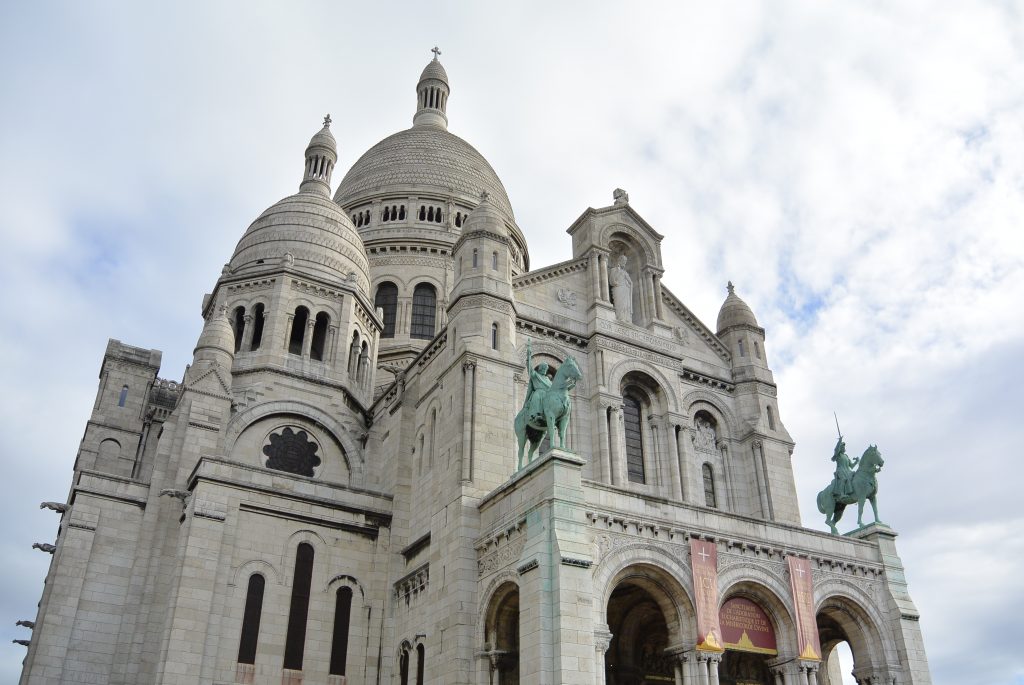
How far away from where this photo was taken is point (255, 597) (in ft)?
90.7

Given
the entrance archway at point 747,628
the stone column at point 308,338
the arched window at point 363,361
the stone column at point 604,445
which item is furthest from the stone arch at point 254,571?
the entrance archway at point 747,628

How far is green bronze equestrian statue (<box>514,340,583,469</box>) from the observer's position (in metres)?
23.8

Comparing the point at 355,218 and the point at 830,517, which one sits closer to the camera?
the point at 830,517

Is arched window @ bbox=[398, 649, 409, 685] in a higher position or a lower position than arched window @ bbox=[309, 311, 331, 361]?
lower

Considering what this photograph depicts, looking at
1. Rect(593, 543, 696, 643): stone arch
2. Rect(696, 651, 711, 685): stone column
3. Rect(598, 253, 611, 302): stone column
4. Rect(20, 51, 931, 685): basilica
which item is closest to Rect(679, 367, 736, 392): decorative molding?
Rect(20, 51, 931, 685): basilica

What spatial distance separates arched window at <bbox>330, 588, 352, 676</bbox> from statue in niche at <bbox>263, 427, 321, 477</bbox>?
254 inches

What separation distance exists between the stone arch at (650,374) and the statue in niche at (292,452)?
12644 mm

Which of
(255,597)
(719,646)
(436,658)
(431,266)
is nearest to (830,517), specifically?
(719,646)

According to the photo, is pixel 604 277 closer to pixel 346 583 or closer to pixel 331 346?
pixel 331 346

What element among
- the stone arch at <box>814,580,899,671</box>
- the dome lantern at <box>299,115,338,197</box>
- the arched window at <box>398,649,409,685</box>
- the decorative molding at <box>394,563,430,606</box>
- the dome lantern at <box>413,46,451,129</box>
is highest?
the dome lantern at <box>413,46,451,129</box>

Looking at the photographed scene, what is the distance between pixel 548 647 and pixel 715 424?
17021 mm

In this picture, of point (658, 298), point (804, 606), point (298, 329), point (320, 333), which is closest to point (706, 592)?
point (804, 606)

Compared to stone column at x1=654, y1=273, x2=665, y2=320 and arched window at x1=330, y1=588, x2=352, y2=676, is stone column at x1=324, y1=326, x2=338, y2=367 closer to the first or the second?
arched window at x1=330, y1=588, x2=352, y2=676

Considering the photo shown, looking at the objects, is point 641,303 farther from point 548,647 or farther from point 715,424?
point 548,647
